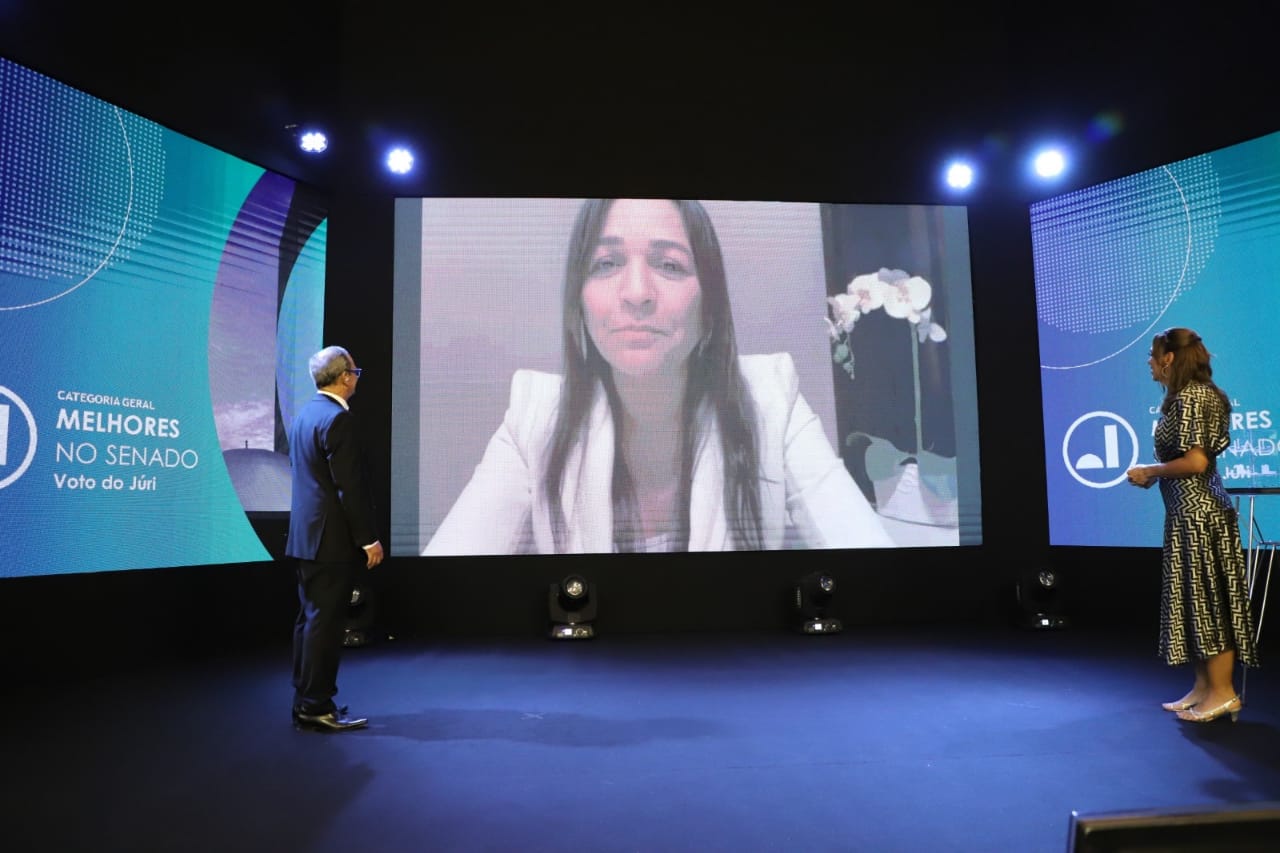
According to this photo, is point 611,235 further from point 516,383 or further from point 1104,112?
point 1104,112

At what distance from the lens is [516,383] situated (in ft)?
16.7

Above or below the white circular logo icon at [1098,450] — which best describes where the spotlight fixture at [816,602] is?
below

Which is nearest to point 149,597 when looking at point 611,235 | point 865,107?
point 611,235

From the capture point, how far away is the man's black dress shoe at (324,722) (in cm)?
287

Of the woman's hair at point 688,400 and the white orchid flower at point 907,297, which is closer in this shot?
the woman's hair at point 688,400

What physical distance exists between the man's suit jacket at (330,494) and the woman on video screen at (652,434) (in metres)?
2.05

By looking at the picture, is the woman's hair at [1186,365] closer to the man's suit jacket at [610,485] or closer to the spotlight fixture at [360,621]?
the man's suit jacket at [610,485]

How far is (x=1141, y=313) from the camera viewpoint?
A: 16.4 feet

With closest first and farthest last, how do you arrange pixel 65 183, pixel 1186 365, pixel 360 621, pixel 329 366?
1. pixel 1186 365
2. pixel 329 366
3. pixel 65 183
4. pixel 360 621

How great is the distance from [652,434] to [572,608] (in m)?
1.18

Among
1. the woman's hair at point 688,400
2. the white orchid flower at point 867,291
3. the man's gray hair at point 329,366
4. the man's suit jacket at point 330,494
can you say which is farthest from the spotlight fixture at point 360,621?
the white orchid flower at point 867,291

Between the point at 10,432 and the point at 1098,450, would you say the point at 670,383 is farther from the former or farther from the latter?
the point at 10,432

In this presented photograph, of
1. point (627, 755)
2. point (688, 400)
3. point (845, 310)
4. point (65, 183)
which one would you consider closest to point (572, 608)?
point (688, 400)

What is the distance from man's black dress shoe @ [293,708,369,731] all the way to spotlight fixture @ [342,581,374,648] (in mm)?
1665
